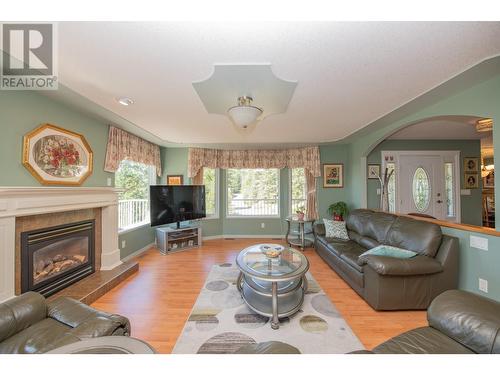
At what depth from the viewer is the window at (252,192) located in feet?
17.0

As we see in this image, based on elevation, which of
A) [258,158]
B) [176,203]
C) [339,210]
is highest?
[258,158]

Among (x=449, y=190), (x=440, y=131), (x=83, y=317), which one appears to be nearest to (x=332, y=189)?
(x=440, y=131)

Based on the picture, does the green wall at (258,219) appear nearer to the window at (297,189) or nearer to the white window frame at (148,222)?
the window at (297,189)

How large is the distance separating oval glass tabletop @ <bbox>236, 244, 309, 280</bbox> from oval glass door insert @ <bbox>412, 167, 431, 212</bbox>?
147 inches

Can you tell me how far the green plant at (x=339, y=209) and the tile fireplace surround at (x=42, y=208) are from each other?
14.0 ft

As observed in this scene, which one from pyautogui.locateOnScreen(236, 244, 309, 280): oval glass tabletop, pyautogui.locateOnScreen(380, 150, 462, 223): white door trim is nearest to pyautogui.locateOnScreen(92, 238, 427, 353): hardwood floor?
pyautogui.locateOnScreen(236, 244, 309, 280): oval glass tabletop

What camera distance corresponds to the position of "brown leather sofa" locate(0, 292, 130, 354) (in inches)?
42.7

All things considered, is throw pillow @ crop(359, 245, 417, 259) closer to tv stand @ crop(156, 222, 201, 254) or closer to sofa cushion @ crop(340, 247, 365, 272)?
sofa cushion @ crop(340, 247, 365, 272)

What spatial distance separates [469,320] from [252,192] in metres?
4.32

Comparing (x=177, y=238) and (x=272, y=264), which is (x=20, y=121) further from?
(x=272, y=264)

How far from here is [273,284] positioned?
185 centimetres

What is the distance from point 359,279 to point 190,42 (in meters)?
2.87
